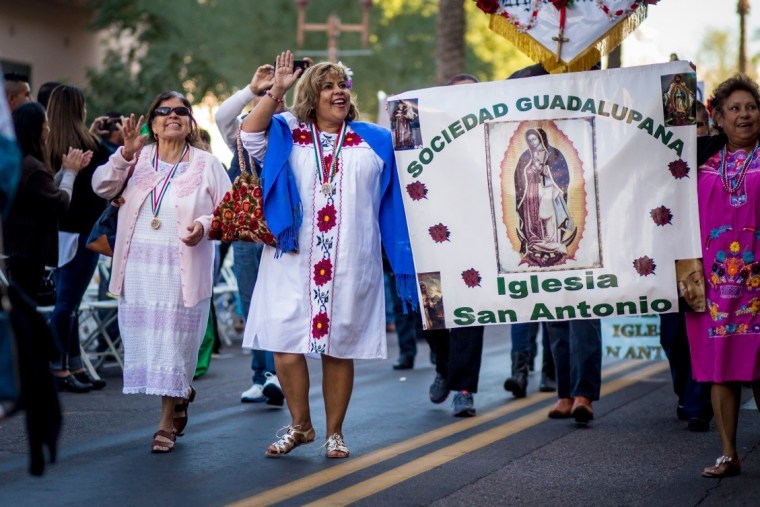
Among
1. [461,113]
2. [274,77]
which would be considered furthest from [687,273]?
[274,77]

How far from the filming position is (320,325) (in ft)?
23.7

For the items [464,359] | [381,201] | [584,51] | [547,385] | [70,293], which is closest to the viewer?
[381,201]

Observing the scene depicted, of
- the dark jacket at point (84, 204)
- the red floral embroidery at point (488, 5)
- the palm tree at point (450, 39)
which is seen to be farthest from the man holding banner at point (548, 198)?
the palm tree at point (450, 39)

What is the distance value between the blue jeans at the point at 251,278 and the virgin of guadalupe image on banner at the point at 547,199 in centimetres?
294

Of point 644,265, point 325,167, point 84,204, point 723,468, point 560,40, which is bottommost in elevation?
point 723,468

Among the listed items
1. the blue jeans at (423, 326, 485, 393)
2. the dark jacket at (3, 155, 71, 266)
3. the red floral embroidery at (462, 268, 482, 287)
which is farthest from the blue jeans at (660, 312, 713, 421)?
the dark jacket at (3, 155, 71, 266)

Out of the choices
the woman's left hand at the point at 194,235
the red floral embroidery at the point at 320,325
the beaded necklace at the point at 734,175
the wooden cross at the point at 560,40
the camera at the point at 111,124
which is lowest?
the red floral embroidery at the point at 320,325

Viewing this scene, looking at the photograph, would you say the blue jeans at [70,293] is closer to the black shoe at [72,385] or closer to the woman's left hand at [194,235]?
the black shoe at [72,385]

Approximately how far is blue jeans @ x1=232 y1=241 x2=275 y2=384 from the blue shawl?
2.53 meters

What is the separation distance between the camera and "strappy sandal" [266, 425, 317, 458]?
7.30 m

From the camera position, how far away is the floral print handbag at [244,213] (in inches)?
283

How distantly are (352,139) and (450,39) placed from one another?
13.5m

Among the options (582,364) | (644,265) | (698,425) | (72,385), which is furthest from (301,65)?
(72,385)

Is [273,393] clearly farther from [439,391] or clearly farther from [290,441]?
[290,441]
